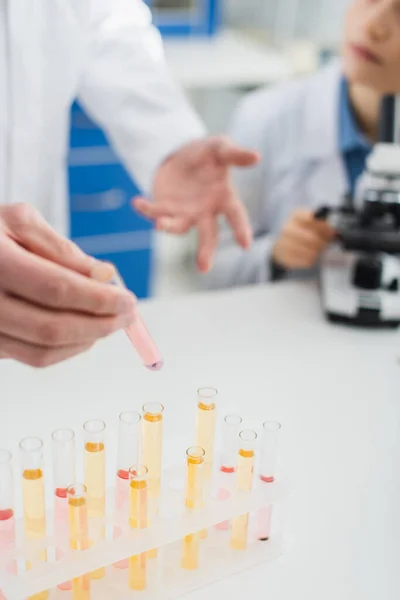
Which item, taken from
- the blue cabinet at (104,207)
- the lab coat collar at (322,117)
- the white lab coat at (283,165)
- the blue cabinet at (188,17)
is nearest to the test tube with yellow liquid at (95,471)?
the white lab coat at (283,165)

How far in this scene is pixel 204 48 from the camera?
104 inches

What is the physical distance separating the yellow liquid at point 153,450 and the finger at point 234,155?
534 millimetres

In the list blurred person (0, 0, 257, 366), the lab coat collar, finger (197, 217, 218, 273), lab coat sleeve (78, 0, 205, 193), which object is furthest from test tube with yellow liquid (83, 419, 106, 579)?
the lab coat collar

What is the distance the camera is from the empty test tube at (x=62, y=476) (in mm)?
606

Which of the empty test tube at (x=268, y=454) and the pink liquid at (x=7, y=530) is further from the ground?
the empty test tube at (x=268, y=454)

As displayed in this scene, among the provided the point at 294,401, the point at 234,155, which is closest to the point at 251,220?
the point at 234,155

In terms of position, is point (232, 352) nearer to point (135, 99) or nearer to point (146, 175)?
point (146, 175)

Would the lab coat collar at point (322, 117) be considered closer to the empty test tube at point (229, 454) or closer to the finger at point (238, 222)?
the finger at point (238, 222)

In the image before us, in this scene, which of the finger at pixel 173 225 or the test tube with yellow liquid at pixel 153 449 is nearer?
the test tube with yellow liquid at pixel 153 449

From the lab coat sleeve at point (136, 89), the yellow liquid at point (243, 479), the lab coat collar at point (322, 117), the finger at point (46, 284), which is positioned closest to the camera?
the finger at point (46, 284)

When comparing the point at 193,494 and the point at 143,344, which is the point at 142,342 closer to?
the point at 143,344

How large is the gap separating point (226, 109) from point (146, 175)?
167cm

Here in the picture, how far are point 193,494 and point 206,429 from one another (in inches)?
2.9

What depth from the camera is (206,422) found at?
2.27 feet
